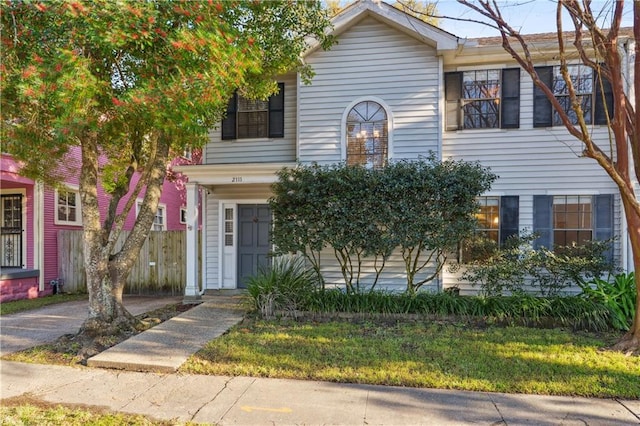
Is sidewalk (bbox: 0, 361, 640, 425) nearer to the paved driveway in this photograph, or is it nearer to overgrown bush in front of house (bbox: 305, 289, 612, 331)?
the paved driveway

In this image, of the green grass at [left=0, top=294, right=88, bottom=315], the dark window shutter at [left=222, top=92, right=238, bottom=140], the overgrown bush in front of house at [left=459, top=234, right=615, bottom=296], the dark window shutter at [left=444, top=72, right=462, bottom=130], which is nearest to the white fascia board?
the dark window shutter at [left=222, top=92, right=238, bottom=140]

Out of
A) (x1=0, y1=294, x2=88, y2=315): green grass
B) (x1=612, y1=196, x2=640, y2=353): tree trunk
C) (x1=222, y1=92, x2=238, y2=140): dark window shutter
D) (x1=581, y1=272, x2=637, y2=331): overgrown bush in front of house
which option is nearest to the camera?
(x1=612, y1=196, x2=640, y2=353): tree trunk

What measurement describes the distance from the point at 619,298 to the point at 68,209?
13.9m

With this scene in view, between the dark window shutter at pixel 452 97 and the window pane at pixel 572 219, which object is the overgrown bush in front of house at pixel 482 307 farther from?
the dark window shutter at pixel 452 97

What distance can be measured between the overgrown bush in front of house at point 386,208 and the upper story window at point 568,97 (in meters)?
2.56

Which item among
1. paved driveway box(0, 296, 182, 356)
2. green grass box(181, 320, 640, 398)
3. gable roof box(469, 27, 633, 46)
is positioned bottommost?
paved driveway box(0, 296, 182, 356)

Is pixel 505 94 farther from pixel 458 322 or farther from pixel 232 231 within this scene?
pixel 232 231

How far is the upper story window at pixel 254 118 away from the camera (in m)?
9.51

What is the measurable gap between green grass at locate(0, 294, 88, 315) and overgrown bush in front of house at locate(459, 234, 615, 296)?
946cm

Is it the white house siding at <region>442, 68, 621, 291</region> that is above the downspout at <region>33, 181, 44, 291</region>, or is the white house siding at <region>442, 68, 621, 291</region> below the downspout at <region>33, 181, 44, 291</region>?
above

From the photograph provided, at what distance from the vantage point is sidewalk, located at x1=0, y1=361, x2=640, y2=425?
3.56 m

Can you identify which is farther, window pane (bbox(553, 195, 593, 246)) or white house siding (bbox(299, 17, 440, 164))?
white house siding (bbox(299, 17, 440, 164))

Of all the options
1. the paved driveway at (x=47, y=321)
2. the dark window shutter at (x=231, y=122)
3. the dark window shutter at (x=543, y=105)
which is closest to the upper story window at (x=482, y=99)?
the dark window shutter at (x=543, y=105)

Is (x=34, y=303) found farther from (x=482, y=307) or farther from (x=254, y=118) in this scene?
(x=482, y=307)
